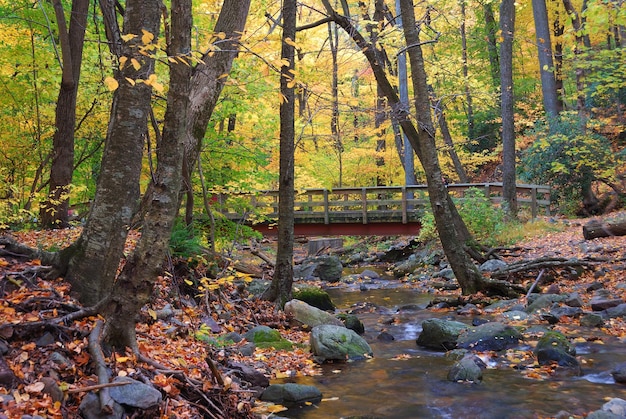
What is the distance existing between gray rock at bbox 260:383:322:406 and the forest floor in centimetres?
22

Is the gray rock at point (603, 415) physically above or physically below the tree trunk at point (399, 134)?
below

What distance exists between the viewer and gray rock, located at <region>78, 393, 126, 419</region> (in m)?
3.67

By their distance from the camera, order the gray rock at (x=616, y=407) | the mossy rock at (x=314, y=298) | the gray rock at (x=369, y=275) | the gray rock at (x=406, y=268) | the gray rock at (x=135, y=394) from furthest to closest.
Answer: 1. the gray rock at (x=406, y=268)
2. the gray rock at (x=369, y=275)
3. the mossy rock at (x=314, y=298)
4. the gray rock at (x=616, y=407)
5. the gray rock at (x=135, y=394)

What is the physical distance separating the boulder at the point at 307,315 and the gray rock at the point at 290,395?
10.4ft

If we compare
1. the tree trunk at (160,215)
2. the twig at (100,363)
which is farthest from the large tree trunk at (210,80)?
the twig at (100,363)

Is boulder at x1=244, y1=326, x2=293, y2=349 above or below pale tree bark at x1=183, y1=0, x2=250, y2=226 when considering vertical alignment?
below

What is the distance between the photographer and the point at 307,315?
9188 mm

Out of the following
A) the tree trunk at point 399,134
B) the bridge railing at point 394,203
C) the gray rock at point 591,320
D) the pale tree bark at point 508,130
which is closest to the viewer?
the gray rock at point 591,320

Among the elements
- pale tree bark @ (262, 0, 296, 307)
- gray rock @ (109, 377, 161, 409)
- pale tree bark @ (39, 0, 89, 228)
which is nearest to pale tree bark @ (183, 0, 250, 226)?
pale tree bark @ (262, 0, 296, 307)

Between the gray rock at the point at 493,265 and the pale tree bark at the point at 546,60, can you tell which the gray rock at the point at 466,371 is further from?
the pale tree bark at the point at 546,60

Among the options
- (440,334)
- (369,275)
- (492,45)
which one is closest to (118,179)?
(440,334)

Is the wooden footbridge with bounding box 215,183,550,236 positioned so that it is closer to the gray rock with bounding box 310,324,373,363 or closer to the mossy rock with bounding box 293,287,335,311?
the mossy rock with bounding box 293,287,335,311

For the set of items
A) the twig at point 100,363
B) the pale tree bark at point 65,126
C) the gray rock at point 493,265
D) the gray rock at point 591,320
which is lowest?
the gray rock at point 591,320

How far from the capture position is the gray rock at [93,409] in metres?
3.67
